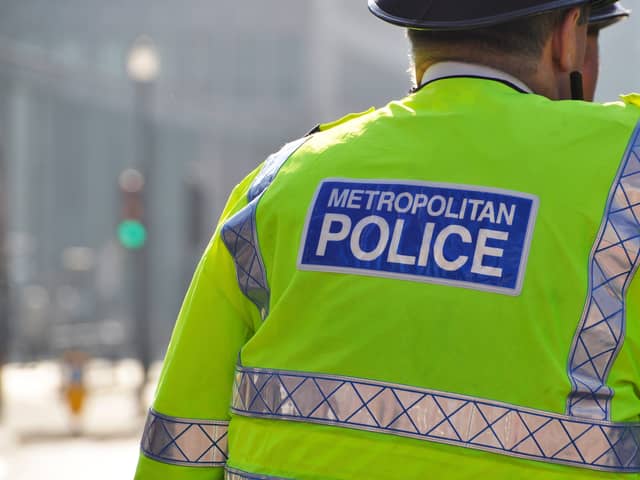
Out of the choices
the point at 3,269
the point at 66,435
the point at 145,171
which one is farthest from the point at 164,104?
the point at 66,435

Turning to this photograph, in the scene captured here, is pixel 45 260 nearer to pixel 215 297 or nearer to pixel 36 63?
pixel 36 63

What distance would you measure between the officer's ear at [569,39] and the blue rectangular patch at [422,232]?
1.05 ft

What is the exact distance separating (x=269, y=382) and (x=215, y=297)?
21 centimetres

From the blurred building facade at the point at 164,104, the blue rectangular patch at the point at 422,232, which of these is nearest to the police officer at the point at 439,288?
the blue rectangular patch at the point at 422,232

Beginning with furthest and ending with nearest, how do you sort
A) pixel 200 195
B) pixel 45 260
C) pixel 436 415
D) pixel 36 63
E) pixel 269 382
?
pixel 45 260
pixel 36 63
pixel 200 195
pixel 269 382
pixel 436 415

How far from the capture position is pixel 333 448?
7.37ft

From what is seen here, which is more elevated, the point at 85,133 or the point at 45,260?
the point at 85,133

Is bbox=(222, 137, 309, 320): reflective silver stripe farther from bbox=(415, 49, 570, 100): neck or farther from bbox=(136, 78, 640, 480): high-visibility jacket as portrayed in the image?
bbox=(415, 49, 570, 100): neck

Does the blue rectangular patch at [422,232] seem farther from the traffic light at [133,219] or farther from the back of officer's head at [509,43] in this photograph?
the traffic light at [133,219]

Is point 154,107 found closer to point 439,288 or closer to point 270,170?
point 270,170

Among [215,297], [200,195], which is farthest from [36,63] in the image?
[215,297]

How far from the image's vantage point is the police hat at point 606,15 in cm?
308

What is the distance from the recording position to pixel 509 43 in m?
2.36

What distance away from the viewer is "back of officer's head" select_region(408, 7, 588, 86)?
7.73ft
